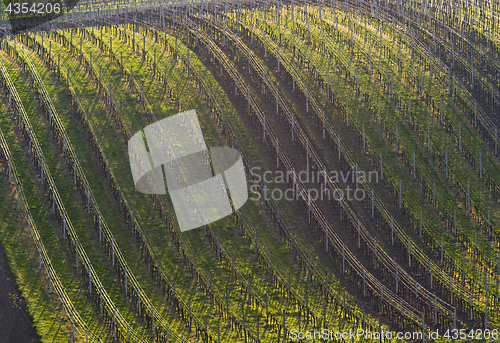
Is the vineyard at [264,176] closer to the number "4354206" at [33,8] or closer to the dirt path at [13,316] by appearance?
the dirt path at [13,316]

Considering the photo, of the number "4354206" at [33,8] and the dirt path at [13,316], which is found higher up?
the number "4354206" at [33,8]

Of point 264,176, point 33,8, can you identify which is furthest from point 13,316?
point 33,8

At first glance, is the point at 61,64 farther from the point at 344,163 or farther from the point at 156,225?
the point at 344,163

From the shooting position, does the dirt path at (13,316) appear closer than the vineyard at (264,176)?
Yes

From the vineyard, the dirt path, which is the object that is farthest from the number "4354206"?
the dirt path

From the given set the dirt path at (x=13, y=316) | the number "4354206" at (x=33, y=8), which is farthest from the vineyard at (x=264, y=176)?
→ the number "4354206" at (x=33, y=8)

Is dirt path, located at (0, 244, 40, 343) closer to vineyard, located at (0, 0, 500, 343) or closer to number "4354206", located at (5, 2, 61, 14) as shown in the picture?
vineyard, located at (0, 0, 500, 343)
